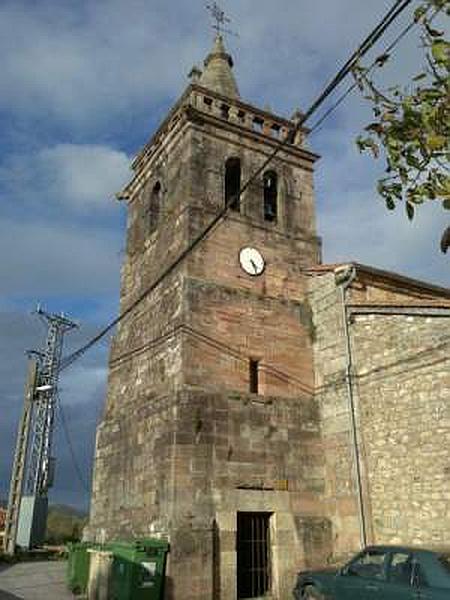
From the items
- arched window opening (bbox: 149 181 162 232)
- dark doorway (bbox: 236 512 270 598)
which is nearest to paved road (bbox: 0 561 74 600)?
dark doorway (bbox: 236 512 270 598)

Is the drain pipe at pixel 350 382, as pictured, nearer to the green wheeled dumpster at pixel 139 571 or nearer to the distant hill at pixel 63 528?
the green wheeled dumpster at pixel 139 571

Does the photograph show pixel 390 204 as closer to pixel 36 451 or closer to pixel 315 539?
pixel 315 539

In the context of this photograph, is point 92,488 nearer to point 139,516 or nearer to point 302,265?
point 139,516

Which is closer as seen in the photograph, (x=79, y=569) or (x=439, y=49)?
(x=439, y=49)

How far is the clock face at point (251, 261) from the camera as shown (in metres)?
14.8

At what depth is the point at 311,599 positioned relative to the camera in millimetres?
8742

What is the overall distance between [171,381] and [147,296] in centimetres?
324

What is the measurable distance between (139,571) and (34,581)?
5.29 meters

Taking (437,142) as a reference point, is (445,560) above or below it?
below

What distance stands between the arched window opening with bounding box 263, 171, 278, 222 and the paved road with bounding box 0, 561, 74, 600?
34.0ft

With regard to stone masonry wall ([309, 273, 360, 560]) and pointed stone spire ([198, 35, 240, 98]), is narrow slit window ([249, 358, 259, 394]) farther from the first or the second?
pointed stone spire ([198, 35, 240, 98])

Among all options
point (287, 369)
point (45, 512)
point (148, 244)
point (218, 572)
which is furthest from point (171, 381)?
point (45, 512)

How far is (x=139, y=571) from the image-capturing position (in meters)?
10.4

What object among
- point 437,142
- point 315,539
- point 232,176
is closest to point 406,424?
point 315,539
